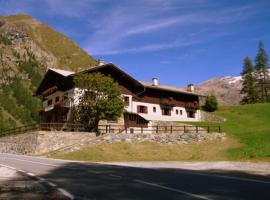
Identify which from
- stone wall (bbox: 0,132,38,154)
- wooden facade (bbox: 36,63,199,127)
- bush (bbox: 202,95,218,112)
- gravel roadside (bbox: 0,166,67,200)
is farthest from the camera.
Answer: bush (bbox: 202,95,218,112)

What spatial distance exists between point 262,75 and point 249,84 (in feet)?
25.1

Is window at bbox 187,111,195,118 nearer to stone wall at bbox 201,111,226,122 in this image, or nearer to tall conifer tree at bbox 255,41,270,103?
stone wall at bbox 201,111,226,122

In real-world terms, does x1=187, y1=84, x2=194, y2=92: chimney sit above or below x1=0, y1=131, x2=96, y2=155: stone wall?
above

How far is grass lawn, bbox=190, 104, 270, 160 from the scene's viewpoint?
3431cm

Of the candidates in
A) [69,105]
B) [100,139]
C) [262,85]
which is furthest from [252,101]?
[100,139]

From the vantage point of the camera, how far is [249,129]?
59.5 meters

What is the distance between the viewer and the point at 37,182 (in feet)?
52.5

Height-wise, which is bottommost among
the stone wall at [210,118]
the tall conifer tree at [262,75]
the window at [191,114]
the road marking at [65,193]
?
the road marking at [65,193]

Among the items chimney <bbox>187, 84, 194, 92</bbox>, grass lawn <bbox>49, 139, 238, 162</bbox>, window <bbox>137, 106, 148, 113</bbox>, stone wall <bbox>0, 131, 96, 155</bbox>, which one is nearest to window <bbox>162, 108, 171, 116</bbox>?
window <bbox>137, 106, 148, 113</bbox>

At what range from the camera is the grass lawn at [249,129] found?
34312 mm

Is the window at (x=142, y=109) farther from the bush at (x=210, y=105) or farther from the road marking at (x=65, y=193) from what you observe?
the road marking at (x=65, y=193)

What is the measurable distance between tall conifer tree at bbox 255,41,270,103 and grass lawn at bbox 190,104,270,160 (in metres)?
23.7

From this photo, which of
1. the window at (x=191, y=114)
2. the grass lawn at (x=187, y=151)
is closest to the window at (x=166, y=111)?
the window at (x=191, y=114)

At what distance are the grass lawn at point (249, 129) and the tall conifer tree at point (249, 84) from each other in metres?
19.4
